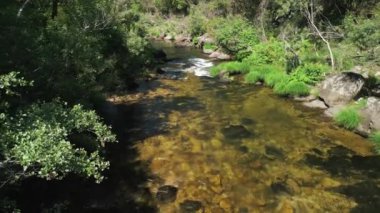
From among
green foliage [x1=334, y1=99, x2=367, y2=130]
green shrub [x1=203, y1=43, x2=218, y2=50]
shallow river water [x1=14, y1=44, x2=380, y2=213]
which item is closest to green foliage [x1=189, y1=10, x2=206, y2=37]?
green shrub [x1=203, y1=43, x2=218, y2=50]

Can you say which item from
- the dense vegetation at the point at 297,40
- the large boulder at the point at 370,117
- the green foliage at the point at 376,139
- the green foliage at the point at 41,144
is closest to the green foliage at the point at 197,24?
the dense vegetation at the point at 297,40

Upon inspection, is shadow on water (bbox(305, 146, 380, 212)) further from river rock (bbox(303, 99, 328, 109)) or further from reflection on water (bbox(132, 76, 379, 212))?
river rock (bbox(303, 99, 328, 109))

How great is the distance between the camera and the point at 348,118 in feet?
71.8

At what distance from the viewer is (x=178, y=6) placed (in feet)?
287

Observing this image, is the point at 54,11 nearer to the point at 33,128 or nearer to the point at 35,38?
the point at 35,38

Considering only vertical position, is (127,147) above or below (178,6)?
below

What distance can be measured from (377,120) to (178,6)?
71.8 m

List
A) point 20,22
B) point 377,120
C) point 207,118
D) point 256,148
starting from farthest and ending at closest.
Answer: point 207,118
point 377,120
point 256,148
point 20,22

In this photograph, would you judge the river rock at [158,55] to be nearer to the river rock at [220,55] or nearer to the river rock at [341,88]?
the river rock at [220,55]

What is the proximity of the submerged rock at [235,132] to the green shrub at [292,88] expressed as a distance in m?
7.43

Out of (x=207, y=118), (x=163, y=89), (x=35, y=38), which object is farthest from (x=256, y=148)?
(x=163, y=89)

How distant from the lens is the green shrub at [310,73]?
28609 millimetres

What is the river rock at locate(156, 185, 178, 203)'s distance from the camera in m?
14.7

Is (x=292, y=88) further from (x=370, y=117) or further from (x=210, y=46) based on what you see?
(x=210, y=46)
